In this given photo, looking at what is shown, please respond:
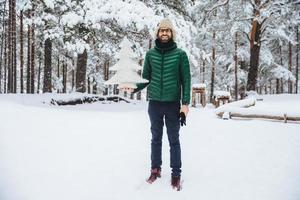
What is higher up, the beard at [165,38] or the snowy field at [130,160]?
the beard at [165,38]

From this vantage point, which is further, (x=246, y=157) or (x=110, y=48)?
(x=110, y=48)

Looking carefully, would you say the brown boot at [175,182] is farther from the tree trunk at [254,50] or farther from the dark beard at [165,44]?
Result: the tree trunk at [254,50]

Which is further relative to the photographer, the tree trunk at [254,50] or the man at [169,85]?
the tree trunk at [254,50]

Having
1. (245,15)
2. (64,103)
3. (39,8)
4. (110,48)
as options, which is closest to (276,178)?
(64,103)

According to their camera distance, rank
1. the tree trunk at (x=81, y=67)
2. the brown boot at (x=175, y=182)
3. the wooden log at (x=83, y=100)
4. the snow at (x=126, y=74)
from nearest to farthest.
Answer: the brown boot at (x=175, y=182) → the snow at (x=126, y=74) → the wooden log at (x=83, y=100) → the tree trunk at (x=81, y=67)

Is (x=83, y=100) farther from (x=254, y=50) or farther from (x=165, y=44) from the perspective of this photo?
(x=165, y=44)

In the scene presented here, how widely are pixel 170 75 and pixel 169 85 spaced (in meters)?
0.15

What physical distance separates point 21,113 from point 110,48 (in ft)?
22.4


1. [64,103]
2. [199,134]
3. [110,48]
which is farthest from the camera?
[110,48]

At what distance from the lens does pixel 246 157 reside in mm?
7164

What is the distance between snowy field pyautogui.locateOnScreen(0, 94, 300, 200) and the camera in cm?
526

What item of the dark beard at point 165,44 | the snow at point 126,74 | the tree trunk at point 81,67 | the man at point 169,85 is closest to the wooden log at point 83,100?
the tree trunk at point 81,67

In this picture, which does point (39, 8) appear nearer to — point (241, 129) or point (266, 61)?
point (241, 129)

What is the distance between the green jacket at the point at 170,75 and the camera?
5406 millimetres
